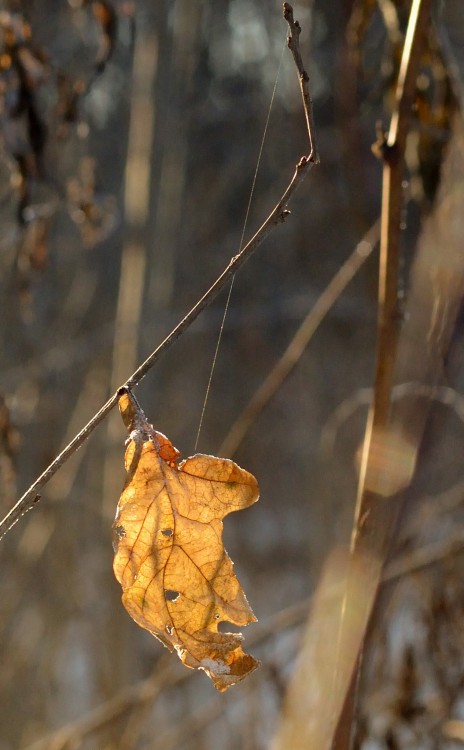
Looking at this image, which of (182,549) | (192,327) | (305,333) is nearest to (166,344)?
(182,549)

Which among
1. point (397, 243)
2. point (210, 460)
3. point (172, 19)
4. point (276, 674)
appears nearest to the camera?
point (210, 460)

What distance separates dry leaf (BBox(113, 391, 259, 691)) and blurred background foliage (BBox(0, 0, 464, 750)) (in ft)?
0.59

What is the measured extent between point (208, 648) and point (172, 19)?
2751 millimetres

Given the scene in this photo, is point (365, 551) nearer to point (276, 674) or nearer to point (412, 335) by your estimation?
point (412, 335)

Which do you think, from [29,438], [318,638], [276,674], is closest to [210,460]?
[318,638]

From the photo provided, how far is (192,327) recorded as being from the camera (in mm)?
3283

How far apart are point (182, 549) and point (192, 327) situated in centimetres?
279

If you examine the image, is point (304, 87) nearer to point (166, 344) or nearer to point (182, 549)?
point (166, 344)

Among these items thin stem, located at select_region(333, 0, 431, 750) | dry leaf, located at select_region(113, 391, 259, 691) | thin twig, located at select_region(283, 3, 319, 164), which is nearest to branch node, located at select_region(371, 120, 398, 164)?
thin stem, located at select_region(333, 0, 431, 750)

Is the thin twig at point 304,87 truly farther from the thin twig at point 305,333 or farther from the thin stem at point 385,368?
the thin twig at point 305,333

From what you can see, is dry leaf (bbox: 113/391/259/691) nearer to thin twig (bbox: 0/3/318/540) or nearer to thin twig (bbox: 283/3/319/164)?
thin twig (bbox: 0/3/318/540)

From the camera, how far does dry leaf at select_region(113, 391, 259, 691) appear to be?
0.50 m

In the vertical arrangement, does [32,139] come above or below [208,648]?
above

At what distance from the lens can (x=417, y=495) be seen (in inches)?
23.8
